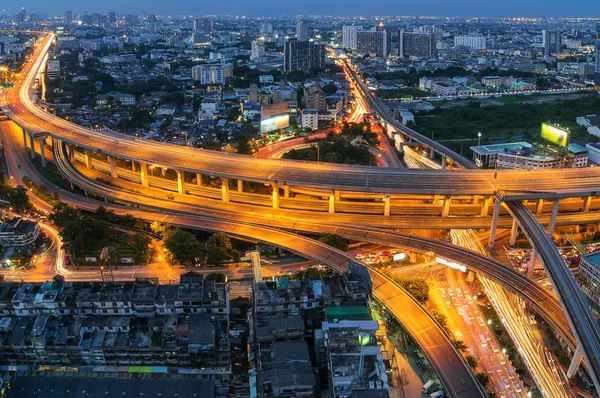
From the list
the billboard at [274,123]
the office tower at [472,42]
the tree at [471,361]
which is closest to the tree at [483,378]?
the tree at [471,361]

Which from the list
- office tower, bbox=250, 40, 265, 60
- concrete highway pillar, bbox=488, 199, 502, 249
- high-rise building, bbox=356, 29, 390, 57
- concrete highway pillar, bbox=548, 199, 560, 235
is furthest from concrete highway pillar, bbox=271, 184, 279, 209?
high-rise building, bbox=356, 29, 390, 57

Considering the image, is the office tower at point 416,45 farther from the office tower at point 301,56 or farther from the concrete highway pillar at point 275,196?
the concrete highway pillar at point 275,196

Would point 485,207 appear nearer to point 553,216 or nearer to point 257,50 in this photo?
point 553,216

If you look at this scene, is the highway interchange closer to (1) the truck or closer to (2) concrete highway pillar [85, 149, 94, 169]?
(2) concrete highway pillar [85, 149, 94, 169]

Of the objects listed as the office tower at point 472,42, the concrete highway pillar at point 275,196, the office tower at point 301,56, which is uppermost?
the office tower at point 472,42

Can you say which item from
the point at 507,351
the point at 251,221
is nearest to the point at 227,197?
the point at 251,221

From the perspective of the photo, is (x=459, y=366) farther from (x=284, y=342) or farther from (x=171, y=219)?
(x=171, y=219)

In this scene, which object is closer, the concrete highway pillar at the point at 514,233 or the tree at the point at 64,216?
the concrete highway pillar at the point at 514,233

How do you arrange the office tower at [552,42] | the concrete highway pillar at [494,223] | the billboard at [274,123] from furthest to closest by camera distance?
the office tower at [552,42]
the billboard at [274,123]
the concrete highway pillar at [494,223]
